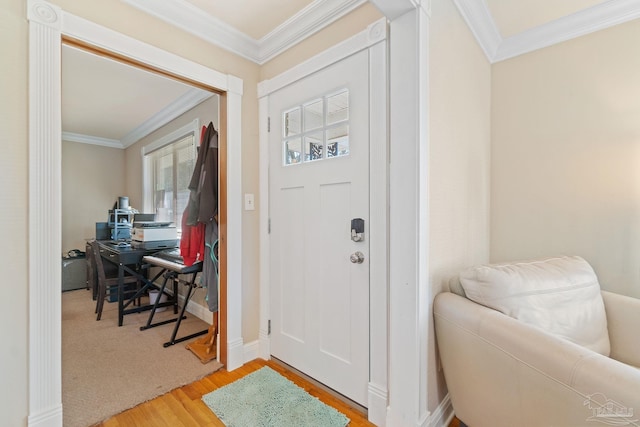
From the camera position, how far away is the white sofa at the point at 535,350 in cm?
83

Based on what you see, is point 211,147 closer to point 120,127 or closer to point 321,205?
point 321,205

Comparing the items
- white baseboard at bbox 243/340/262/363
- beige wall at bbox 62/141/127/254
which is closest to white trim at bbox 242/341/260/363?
white baseboard at bbox 243/340/262/363

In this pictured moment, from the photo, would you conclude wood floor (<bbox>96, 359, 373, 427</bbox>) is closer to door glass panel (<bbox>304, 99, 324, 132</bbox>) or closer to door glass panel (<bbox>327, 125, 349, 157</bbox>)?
door glass panel (<bbox>327, 125, 349, 157</bbox>)

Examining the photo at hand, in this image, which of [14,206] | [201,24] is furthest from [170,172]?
[14,206]

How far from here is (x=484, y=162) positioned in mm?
2127

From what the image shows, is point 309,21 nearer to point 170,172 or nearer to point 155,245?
point 155,245

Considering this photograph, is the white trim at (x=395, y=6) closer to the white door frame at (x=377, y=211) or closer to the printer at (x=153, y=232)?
the white door frame at (x=377, y=211)

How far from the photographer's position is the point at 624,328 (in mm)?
1429

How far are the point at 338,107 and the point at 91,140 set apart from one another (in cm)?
511

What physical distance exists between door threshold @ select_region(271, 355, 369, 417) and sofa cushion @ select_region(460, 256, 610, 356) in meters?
0.88

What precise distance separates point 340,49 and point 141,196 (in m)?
4.29

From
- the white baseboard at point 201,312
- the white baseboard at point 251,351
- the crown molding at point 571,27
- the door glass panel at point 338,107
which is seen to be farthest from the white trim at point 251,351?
the crown molding at point 571,27

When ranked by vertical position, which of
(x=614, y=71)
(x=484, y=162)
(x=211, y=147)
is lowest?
(x=484, y=162)

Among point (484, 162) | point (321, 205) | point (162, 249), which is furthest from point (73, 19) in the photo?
point (484, 162)
